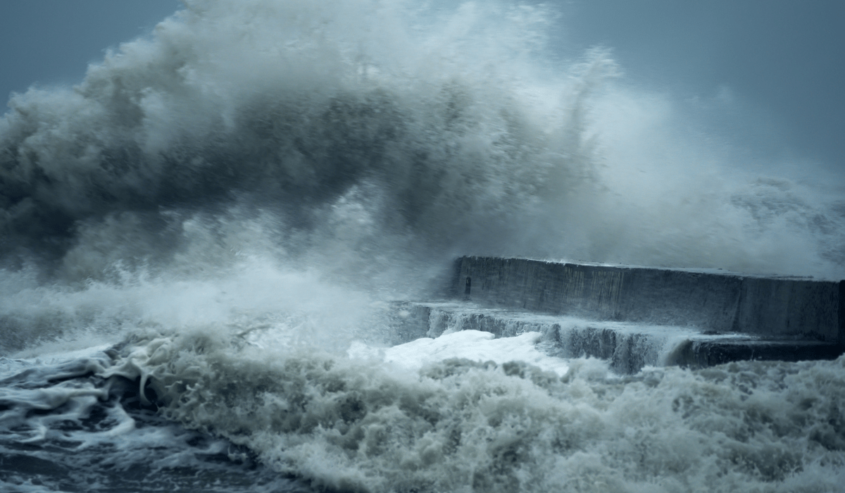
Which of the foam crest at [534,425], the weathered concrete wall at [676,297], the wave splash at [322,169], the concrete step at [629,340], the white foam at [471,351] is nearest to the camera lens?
the foam crest at [534,425]

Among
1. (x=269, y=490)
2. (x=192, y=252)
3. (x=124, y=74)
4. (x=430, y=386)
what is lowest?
(x=269, y=490)

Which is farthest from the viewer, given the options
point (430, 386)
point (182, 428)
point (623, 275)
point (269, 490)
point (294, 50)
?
point (294, 50)

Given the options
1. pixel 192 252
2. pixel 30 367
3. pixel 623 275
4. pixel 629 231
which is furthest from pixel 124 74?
pixel 623 275

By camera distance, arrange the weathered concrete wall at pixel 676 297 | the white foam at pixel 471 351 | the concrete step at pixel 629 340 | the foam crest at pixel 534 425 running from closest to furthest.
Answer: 1. the foam crest at pixel 534 425
2. the concrete step at pixel 629 340
3. the weathered concrete wall at pixel 676 297
4. the white foam at pixel 471 351

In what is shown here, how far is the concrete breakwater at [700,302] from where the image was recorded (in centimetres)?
418

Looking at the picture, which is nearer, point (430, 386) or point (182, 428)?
point (430, 386)

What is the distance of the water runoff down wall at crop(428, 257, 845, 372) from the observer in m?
4.20

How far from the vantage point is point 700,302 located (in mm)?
5090

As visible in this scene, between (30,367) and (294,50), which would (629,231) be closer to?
(294,50)

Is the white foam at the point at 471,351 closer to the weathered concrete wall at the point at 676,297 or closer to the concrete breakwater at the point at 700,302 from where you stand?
the concrete breakwater at the point at 700,302

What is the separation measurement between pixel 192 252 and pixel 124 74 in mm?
2893

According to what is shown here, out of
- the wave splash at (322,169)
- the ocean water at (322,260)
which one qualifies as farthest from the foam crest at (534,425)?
the wave splash at (322,169)

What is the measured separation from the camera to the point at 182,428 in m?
4.35

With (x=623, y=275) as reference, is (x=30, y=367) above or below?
below
